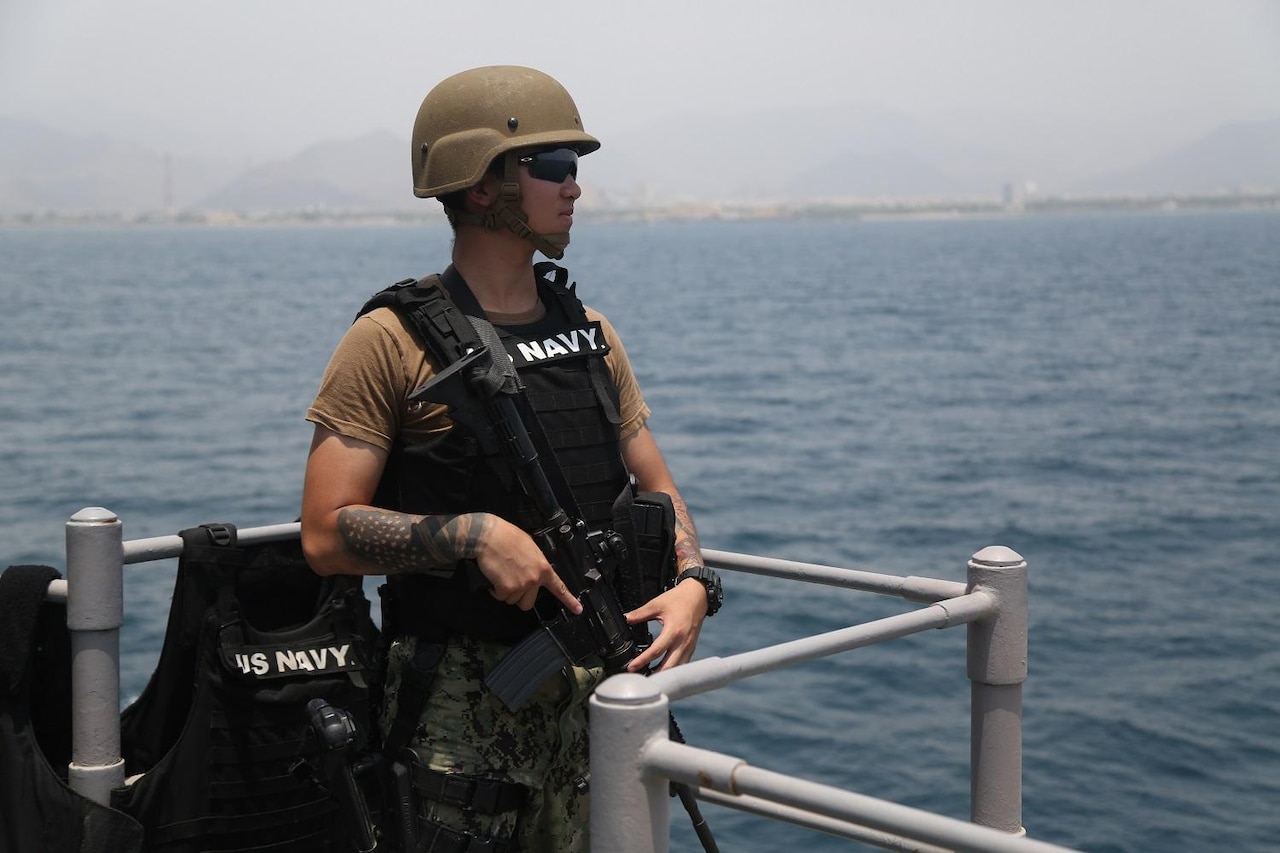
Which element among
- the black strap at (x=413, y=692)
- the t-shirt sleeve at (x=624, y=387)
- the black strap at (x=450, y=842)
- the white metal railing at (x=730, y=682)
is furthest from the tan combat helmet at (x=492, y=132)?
the black strap at (x=450, y=842)

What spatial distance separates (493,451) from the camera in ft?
10.2

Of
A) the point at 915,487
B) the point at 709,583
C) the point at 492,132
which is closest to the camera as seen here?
the point at 492,132

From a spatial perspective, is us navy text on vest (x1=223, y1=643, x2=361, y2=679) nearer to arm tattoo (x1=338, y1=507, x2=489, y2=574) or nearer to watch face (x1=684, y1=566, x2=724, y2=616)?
arm tattoo (x1=338, y1=507, x2=489, y2=574)

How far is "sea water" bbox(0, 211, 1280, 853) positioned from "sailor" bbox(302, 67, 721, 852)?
8.76 m

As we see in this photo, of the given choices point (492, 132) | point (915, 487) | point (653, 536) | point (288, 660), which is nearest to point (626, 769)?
point (653, 536)

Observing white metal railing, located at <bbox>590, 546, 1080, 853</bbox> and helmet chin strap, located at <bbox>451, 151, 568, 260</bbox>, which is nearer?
white metal railing, located at <bbox>590, 546, 1080, 853</bbox>

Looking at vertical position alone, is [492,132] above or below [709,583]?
above

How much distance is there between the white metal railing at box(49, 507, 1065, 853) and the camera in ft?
6.53

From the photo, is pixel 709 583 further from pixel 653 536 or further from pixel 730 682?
pixel 730 682

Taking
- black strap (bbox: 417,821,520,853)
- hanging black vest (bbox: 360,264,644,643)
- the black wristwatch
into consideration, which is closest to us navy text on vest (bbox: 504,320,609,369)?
hanging black vest (bbox: 360,264,644,643)

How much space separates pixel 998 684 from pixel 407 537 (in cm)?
129

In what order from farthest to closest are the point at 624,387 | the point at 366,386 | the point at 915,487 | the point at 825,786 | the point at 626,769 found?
the point at 915,487 → the point at 624,387 → the point at 366,386 → the point at 626,769 → the point at 825,786

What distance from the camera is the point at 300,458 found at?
30062 millimetres

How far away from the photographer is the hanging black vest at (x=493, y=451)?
10.3 feet
